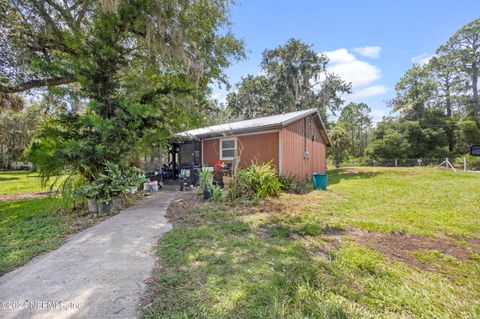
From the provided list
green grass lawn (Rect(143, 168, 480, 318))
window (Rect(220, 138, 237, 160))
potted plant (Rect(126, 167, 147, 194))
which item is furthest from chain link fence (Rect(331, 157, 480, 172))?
potted plant (Rect(126, 167, 147, 194))

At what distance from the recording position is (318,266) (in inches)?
99.6

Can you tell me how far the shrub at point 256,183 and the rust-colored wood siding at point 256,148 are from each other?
213cm

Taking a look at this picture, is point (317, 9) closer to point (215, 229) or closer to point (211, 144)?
point (211, 144)

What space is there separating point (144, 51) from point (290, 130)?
20.5 feet

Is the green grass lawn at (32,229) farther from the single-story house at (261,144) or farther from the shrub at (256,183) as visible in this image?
the single-story house at (261,144)

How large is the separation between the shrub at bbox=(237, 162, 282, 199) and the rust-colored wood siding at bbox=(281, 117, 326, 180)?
2251 mm

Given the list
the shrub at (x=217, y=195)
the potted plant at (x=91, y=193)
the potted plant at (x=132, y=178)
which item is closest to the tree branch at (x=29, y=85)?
the potted plant at (x=132, y=178)

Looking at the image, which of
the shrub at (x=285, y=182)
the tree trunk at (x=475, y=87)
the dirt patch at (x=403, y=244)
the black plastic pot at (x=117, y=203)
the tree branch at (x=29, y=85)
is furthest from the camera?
the tree trunk at (x=475, y=87)

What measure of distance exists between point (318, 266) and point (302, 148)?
8504 millimetres

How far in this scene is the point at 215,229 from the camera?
3.85m

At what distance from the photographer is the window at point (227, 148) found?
32.6 ft

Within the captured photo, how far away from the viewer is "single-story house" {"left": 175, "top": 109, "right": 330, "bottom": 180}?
888 centimetres

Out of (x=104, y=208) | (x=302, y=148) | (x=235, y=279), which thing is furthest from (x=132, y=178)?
(x=302, y=148)

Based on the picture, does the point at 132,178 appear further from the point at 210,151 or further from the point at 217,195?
the point at 210,151
